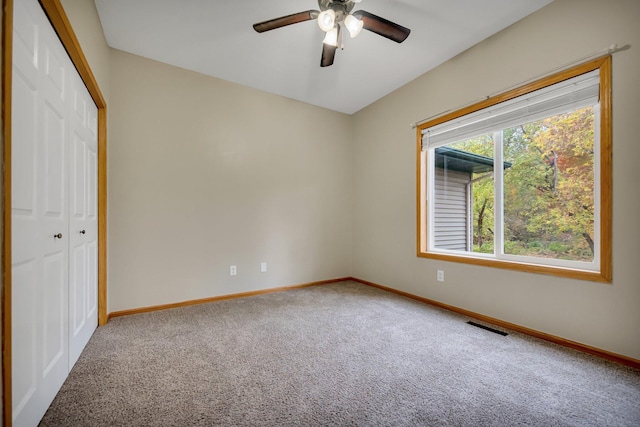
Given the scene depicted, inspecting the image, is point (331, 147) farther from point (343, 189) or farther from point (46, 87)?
point (46, 87)

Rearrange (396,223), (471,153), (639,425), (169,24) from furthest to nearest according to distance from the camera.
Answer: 1. (396,223)
2. (471,153)
3. (169,24)
4. (639,425)

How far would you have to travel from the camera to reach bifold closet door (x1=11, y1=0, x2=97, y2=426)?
1104mm

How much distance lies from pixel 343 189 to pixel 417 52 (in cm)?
205

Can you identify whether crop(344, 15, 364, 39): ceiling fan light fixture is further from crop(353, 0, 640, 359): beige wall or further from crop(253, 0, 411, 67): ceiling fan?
crop(353, 0, 640, 359): beige wall

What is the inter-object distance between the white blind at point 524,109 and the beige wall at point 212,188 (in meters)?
1.70

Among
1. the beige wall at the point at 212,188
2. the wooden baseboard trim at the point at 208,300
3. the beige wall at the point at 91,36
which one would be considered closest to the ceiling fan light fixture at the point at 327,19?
the beige wall at the point at 91,36

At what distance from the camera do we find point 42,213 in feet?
4.34

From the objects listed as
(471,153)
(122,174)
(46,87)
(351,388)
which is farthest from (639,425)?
(122,174)

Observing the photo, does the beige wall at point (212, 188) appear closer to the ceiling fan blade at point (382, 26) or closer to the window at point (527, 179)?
the window at point (527, 179)

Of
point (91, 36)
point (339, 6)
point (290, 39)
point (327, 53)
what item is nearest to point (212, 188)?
point (91, 36)

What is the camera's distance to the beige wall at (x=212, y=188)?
2.67m

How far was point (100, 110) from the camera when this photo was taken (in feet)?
8.02

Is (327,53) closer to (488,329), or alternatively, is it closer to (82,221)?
(82,221)

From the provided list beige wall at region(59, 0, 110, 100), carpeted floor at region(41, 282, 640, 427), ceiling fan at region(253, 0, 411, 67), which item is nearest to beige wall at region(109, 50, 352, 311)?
beige wall at region(59, 0, 110, 100)
